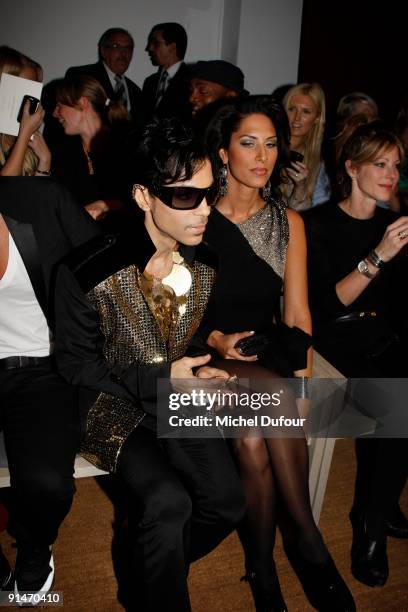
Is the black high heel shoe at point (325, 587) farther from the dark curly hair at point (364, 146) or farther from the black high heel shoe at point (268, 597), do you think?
the dark curly hair at point (364, 146)

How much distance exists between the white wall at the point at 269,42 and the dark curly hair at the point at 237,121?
3501mm

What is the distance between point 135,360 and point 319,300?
1004 millimetres

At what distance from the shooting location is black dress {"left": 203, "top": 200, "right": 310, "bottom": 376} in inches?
86.4

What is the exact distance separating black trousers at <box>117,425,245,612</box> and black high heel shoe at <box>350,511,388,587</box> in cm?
63

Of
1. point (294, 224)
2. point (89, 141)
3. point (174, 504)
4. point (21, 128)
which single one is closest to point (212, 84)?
point (89, 141)

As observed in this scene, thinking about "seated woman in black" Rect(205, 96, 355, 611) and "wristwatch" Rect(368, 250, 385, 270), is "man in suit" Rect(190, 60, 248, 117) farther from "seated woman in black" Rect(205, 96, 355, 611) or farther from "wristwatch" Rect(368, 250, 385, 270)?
"wristwatch" Rect(368, 250, 385, 270)

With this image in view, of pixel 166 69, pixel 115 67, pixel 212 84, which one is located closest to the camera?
pixel 212 84

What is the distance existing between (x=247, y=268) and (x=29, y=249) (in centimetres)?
90

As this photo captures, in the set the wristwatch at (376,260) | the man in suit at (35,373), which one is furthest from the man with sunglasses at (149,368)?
the wristwatch at (376,260)

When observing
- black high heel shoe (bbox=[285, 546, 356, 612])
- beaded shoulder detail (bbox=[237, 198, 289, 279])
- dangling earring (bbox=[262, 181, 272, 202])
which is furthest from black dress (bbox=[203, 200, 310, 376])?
black high heel shoe (bbox=[285, 546, 356, 612])

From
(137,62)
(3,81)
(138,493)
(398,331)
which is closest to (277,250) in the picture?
(398,331)

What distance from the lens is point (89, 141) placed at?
352cm

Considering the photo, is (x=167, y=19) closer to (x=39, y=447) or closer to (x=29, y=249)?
(x=29, y=249)

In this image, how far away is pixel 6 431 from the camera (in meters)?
1.64
